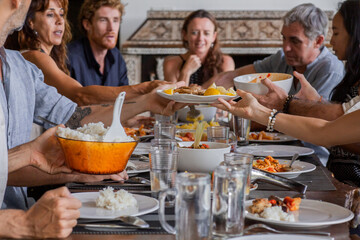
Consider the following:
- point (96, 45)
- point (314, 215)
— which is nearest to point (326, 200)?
point (314, 215)

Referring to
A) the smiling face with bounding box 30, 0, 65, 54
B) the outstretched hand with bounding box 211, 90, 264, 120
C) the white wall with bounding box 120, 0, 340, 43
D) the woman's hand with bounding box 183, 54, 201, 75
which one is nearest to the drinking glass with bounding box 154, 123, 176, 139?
the outstretched hand with bounding box 211, 90, 264, 120

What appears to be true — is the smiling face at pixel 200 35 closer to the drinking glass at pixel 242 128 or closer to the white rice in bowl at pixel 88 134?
the drinking glass at pixel 242 128

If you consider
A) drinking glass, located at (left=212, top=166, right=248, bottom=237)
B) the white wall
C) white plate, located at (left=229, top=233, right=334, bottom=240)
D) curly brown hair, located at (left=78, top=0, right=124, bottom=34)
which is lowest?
white plate, located at (left=229, top=233, right=334, bottom=240)

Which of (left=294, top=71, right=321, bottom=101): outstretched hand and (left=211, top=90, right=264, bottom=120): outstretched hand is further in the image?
(left=294, top=71, right=321, bottom=101): outstretched hand

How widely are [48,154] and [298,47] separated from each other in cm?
251

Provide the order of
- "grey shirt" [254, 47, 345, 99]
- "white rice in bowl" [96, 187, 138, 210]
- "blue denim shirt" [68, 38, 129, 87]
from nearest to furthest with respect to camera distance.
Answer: "white rice in bowl" [96, 187, 138, 210]
"grey shirt" [254, 47, 345, 99]
"blue denim shirt" [68, 38, 129, 87]

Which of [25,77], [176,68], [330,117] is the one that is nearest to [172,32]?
[176,68]

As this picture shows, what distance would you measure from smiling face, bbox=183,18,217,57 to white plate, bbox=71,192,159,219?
11.4 feet

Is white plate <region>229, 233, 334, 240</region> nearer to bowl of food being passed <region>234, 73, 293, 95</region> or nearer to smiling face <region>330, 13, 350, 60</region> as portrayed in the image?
bowl of food being passed <region>234, 73, 293, 95</region>

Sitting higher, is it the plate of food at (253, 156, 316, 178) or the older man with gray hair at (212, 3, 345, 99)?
the older man with gray hair at (212, 3, 345, 99)

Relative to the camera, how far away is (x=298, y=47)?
11.9 feet

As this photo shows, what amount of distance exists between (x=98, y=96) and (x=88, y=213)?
1.88 m

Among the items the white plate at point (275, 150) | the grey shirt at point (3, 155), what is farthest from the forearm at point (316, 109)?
the grey shirt at point (3, 155)

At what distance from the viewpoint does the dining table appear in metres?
1.11
